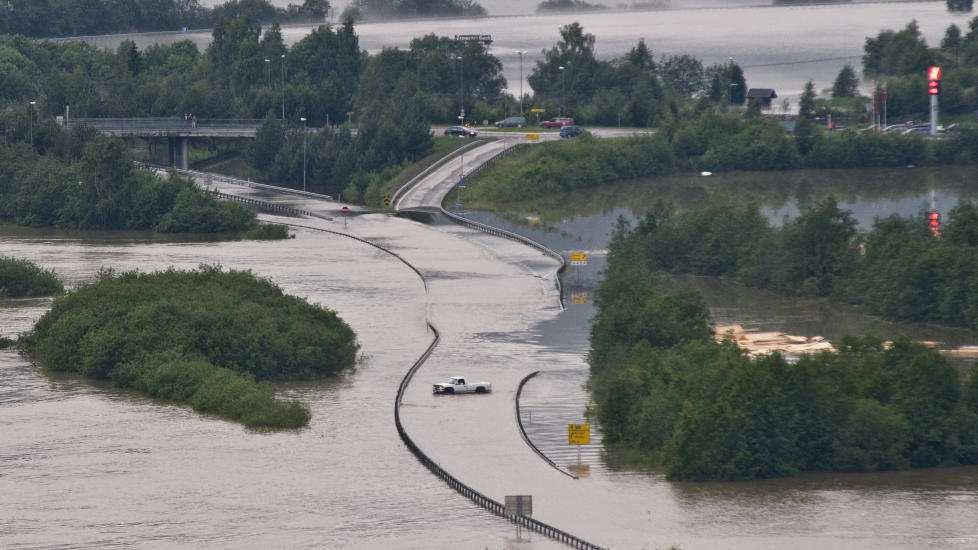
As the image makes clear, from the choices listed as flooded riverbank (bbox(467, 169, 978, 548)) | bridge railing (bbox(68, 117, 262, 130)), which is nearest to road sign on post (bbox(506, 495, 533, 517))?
flooded riverbank (bbox(467, 169, 978, 548))

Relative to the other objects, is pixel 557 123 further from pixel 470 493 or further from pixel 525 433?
pixel 470 493

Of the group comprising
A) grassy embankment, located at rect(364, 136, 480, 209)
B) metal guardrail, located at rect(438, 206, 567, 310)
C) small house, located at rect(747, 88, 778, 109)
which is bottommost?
metal guardrail, located at rect(438, 206, 567, 310)

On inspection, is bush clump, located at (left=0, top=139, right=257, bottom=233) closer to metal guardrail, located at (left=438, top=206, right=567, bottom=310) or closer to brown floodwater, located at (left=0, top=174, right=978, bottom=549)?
metal guardrail, located at (left=438, top=206, right=567, bottom=310)

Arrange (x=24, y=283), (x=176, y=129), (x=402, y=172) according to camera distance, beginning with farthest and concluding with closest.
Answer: (x=176, y=129) < (x=402, y=172) < (x=24, y=283)

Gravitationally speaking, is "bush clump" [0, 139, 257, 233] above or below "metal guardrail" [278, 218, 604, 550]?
above

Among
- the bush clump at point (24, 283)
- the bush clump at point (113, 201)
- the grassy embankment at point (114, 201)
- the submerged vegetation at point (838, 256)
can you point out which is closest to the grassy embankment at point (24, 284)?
the bush clump at point (24, 283)

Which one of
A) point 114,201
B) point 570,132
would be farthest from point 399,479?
point 570,132
